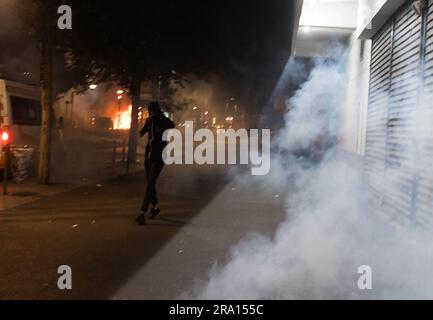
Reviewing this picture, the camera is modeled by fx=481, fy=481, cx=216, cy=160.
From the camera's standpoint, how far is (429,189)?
18.5ft

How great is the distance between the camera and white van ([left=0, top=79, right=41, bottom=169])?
1148 cm

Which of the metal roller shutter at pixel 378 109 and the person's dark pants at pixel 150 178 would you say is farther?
the metal roller shutter at pixel 378 109

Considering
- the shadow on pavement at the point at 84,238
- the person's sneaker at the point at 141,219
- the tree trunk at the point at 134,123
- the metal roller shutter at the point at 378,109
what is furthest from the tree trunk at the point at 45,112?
the metal roller shutter at the point at 378,109

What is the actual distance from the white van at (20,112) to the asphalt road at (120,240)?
8.69 feet

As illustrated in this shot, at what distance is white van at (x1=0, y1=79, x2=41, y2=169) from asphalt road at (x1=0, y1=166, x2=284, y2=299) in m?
2.65

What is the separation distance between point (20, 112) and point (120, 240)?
741 centimetres

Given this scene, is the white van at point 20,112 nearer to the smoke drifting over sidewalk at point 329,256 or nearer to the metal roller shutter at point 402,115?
the smoke drifting over sidewalk at point 329,256

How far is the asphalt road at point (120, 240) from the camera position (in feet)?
14.8

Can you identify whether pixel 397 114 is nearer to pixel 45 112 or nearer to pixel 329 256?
pixel 329 256

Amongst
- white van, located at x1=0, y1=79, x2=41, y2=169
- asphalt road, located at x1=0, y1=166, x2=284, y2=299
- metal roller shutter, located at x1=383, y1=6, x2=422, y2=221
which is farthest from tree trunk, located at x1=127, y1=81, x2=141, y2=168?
metal roller shutter, located at x1=383, y1=6, x2=422, y2=221

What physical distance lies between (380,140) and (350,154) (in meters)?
3.81

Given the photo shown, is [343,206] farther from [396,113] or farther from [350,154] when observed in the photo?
[350,154]

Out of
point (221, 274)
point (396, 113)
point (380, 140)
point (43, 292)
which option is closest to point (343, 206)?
point (380, 140)

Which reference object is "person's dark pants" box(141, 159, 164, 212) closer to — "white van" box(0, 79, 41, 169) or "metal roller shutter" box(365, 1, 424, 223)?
"metal roller shutter" box(365, 1, 424, 223)
